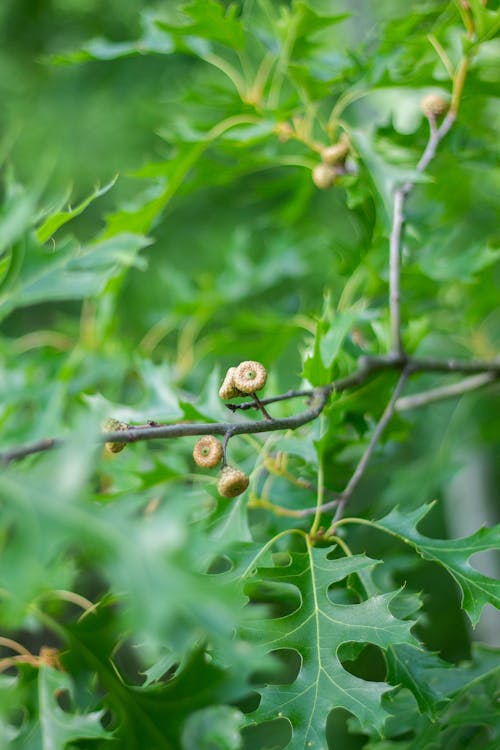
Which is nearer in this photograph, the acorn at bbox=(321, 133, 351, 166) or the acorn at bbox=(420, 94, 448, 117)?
the acorn at bbox=(420, 94, 448, 117)

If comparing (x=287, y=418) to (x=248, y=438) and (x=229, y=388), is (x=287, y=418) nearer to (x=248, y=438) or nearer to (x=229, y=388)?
(x=229, y=388)

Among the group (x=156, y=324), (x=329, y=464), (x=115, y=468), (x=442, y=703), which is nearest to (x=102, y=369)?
(x=156, y=324)

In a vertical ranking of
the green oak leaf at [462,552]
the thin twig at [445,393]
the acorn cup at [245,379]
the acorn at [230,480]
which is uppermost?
the acorn cup at [245,379]

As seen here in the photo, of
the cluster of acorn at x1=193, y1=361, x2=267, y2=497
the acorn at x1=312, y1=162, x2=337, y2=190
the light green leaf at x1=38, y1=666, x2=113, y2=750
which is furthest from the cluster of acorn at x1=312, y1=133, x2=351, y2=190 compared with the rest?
the light green leaf at x1=38, y1=666, x2=113, y2=750

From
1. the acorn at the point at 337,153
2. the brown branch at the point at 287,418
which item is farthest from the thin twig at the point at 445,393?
the acorn at the point at 337,153

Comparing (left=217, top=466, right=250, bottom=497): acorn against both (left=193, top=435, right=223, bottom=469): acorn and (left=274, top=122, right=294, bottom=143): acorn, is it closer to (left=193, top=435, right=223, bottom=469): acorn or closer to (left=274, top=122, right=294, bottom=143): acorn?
(left=193, top=435, right=223, bottom=469): acorn

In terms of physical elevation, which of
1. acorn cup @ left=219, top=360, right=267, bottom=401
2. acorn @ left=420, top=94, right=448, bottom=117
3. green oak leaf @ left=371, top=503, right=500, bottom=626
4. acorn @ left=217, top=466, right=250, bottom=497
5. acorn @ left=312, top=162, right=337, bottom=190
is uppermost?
acorn @ left=420, top=94, right=448, bottom=117

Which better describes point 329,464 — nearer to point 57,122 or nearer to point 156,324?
point 156,324

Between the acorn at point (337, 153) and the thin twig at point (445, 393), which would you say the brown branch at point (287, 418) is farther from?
the acorn at point (337, 153)
